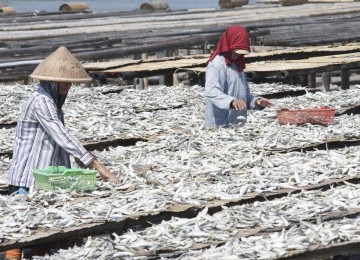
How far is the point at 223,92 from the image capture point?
31.6ft

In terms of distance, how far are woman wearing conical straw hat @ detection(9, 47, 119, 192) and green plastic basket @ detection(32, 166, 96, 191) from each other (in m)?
0.09

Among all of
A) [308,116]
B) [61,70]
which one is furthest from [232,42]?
[61,70]

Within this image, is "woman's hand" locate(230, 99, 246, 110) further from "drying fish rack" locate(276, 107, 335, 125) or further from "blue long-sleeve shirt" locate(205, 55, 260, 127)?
"drying fish rack" locate(276, 107, 335, 125)

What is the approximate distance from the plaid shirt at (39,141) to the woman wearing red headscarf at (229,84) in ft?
7.77

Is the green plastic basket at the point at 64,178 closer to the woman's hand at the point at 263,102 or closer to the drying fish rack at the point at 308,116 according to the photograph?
the woman's hand at the point at 263,102

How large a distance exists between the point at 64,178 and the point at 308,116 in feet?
12.0

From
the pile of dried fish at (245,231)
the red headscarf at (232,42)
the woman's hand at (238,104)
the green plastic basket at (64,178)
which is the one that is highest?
the red headscarf at (232,42)

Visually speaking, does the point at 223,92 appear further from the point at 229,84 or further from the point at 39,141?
the point at 39,141

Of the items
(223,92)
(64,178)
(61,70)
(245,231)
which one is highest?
(61,70)

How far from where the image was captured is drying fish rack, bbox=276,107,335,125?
32.9 feet

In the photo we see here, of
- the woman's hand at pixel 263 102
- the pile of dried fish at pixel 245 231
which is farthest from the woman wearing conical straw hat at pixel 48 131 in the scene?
the woman's hand at pixel 263 102

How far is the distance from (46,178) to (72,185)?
0.86 feet

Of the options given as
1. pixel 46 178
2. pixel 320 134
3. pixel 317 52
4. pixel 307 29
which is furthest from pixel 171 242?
pixel 307 29

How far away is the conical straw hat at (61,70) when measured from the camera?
723 cm
